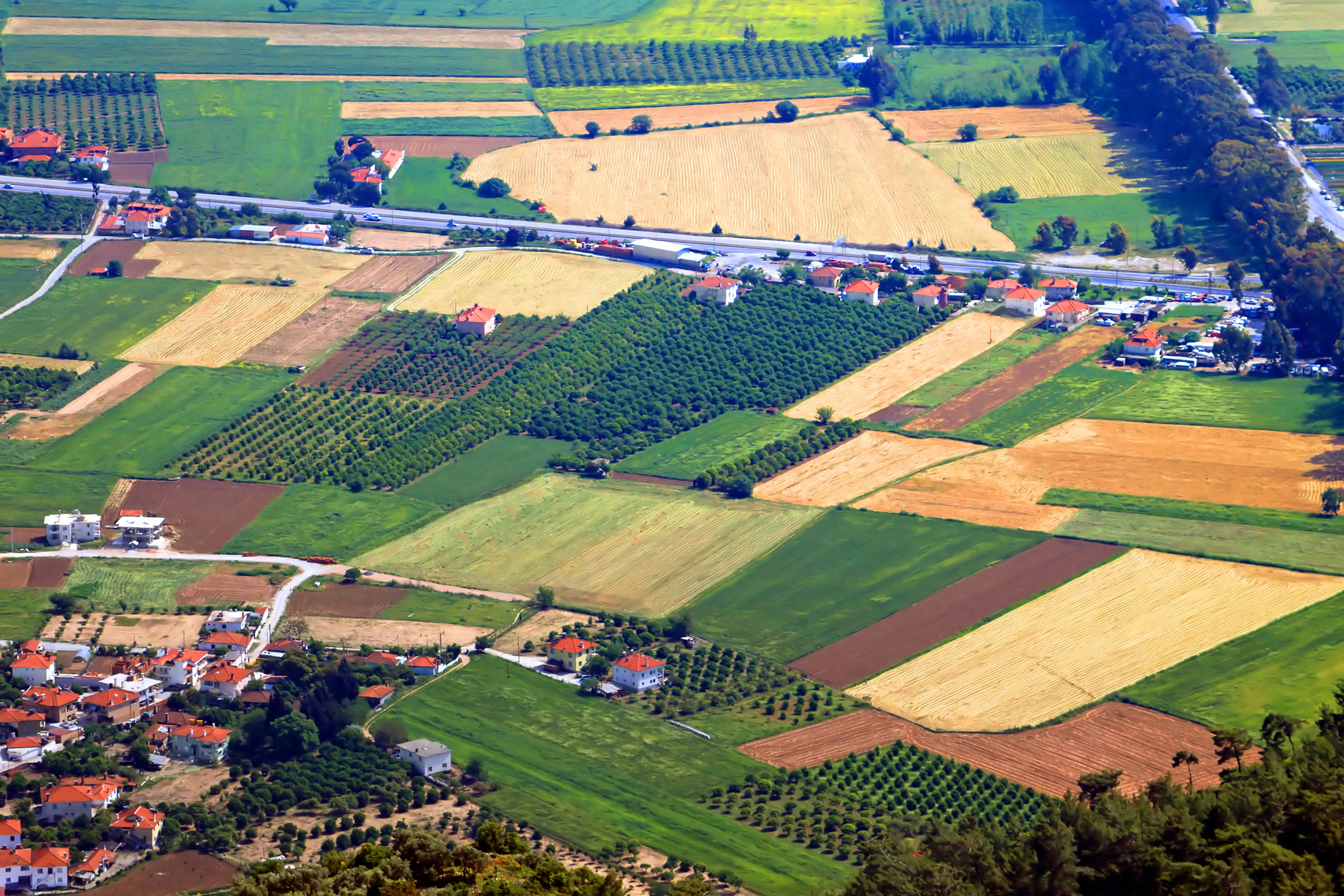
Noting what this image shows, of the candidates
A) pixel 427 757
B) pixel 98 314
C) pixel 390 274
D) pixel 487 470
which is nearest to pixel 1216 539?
pixel 487 470

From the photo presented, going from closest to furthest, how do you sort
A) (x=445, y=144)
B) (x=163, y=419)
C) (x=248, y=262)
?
(x=163, y=419) < (x=248, y=262) < (x=445, y=144)

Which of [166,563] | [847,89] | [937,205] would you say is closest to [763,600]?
[166,563]

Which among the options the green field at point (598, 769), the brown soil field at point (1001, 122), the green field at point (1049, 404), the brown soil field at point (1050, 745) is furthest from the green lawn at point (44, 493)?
the brown soil field at point (1001, 122)

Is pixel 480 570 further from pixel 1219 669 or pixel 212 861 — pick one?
pixel 1219 669

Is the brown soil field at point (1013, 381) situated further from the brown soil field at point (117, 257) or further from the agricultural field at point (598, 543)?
the brown soil field at point (117, 257)

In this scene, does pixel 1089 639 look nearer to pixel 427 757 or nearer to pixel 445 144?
pixel 427 757
